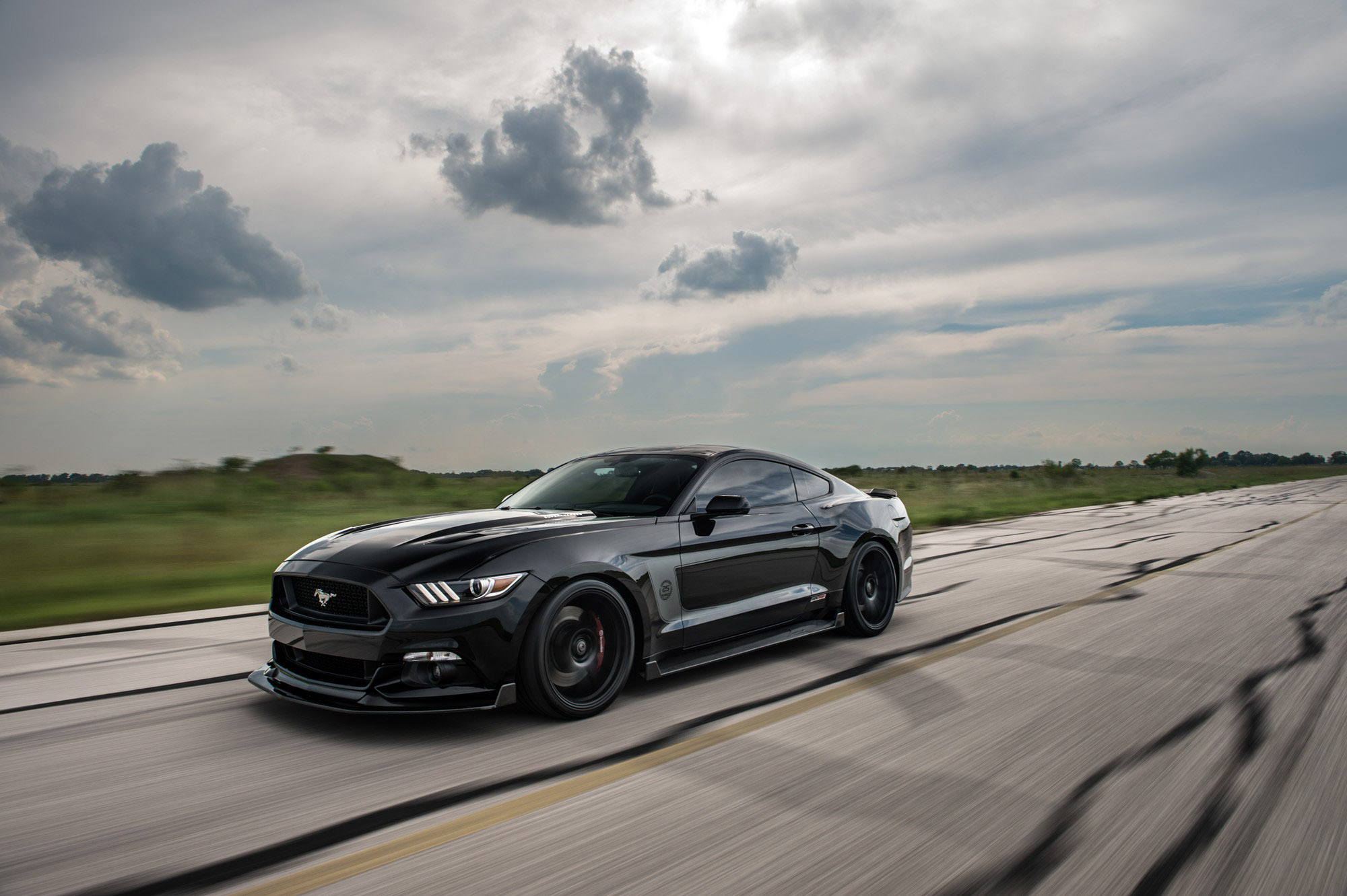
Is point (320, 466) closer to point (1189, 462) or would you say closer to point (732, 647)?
point (732, 647)

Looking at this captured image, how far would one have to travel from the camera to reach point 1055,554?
11.8 m

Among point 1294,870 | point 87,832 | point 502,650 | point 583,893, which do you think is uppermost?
point 502,650

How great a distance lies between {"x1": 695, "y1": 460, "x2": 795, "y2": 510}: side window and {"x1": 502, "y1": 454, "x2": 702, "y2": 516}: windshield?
0.51 ft

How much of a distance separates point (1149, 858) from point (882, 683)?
87.5 inches

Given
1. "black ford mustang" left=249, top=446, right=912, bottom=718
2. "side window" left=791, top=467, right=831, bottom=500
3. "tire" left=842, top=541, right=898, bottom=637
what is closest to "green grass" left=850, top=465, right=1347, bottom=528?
"tire" left=842, top=541, right=898, bottom=637

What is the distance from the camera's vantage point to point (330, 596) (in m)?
4.21

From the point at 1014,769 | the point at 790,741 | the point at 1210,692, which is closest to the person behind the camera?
the point at 1014,769

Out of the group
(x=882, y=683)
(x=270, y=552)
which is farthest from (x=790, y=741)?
(x=270, y=552)

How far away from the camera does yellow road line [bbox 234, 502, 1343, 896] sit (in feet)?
8.75

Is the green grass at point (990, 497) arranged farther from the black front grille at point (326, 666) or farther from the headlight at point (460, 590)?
the black front grille at point (326, 666)

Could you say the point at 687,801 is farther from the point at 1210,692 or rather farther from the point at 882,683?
the point at 1210,692

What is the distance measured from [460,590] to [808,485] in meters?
3.14

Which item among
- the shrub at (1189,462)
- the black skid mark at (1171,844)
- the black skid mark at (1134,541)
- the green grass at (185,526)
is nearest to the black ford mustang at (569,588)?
the black skid mark at (1171,844)

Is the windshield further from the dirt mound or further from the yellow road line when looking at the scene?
the dirt mound
